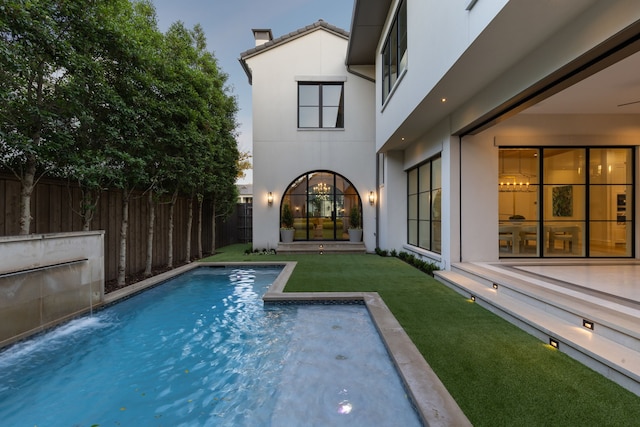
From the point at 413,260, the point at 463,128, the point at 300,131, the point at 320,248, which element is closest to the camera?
the point at 463,128

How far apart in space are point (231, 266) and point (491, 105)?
757 cm

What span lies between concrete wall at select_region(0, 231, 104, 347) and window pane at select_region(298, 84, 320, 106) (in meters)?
9.24

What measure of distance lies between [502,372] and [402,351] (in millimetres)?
913

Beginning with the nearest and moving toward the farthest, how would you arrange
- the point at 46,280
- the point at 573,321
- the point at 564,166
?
the point at 573,321
the point at 46,280
the point at 564,166

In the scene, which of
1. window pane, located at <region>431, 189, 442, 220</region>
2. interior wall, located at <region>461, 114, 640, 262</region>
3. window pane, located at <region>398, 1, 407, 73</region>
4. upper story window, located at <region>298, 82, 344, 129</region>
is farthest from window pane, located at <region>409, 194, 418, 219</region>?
upper story window, located at <region>298, 82, 344, 129</region>

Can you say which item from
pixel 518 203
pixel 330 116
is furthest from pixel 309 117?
pixel 518 203

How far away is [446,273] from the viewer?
6.61 metres

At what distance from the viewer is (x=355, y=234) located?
488 inches

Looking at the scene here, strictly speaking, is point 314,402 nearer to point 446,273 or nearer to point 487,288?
point 487,288

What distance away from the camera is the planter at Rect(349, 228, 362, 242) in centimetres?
1237

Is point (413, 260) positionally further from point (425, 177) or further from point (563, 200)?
point (563, 200)

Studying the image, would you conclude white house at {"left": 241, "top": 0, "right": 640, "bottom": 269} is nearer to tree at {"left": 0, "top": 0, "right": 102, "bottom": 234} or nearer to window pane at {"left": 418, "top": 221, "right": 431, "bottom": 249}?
window pane at {"left": 418, "top": 221, "right": 431, "bottom": 249}

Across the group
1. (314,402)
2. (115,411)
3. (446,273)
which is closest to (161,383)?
(115,411)

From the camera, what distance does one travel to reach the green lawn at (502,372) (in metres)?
2.27
